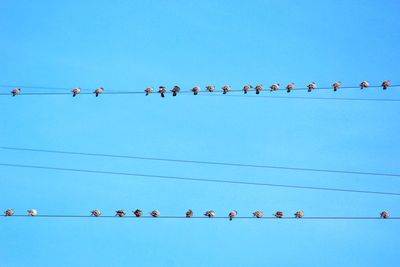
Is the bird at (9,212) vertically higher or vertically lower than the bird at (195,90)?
lower

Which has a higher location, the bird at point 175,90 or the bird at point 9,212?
the bird at point 175,90

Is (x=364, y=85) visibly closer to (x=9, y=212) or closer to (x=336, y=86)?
(x=336, y=86)

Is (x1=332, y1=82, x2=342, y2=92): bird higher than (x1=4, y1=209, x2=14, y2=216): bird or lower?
higher

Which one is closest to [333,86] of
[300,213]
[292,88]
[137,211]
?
[292,88]

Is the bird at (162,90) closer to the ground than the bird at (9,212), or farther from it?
farther from it

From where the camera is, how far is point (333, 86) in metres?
38.1

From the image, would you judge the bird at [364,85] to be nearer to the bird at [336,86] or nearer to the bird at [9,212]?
the bird at [336,86]

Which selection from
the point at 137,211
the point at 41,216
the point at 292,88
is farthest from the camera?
the point at 292,88

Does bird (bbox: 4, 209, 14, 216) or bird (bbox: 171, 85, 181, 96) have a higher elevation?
bird (bbox: 171, 85, 181, 96)

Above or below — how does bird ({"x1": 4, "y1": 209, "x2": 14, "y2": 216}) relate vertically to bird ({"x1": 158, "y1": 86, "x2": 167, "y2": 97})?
below

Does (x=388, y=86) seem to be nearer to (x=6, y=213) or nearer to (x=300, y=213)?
(x=300, y=213)

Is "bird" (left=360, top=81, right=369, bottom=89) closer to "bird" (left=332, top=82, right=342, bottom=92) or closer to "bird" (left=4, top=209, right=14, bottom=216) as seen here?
"bird" (left=332, top=82, right=342, bottom=92)

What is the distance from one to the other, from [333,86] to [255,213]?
7623mm

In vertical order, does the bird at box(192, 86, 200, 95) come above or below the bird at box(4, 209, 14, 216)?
above
